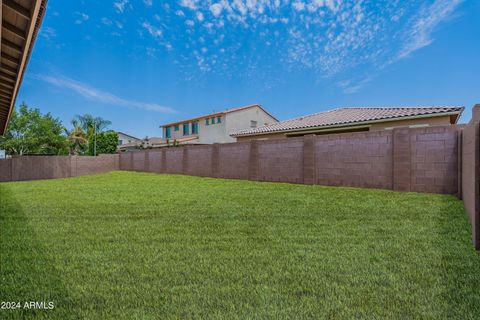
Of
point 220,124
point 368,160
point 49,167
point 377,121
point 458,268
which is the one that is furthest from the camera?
point 220,124

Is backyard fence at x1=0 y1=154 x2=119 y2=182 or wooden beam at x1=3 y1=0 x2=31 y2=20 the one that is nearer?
wooden beam at x1=3 y1=0 x2=31 y2=20

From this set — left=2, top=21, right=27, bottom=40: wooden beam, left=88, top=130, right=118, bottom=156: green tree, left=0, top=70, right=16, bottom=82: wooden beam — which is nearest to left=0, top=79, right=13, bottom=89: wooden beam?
left=0, top=70, right=16, bottom=82: wooden beam

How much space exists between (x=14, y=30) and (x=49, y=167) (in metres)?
21.1

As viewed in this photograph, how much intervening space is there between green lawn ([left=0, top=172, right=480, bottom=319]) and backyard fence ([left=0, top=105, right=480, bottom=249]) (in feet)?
3.11

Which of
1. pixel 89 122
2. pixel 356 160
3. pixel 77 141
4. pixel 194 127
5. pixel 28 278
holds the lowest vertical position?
pixel 28 278

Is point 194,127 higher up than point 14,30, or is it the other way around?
point 194,127

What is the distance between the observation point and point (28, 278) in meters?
Answer: 2.75

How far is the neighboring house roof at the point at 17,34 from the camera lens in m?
2.97

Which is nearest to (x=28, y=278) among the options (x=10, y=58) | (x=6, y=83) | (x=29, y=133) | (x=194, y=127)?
(x=10, y=58)

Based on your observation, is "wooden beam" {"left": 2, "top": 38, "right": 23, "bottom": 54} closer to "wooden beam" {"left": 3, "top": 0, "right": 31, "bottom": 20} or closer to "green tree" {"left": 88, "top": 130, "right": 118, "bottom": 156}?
"wooden beam" {"left": 3, "top": 0, "right": 31, "bottom": 20}

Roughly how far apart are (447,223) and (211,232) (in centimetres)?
409

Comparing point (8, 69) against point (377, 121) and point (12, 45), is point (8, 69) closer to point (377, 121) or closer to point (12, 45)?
point (12, 45)

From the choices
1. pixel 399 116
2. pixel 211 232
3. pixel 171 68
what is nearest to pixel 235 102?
pixel 171 68

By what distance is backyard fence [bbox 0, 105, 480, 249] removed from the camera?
5387 mm
